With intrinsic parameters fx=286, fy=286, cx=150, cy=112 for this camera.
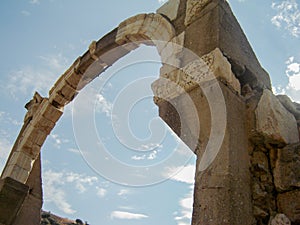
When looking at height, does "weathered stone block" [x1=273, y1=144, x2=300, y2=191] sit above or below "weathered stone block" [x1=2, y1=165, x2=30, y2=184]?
below

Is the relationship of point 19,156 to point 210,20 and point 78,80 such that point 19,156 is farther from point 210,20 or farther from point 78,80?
point 210,20

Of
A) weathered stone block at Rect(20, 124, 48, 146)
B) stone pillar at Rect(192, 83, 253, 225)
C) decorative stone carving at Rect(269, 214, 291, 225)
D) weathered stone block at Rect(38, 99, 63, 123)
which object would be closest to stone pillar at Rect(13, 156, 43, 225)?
weathered stone block at Rect(20, 124, 48, 146)

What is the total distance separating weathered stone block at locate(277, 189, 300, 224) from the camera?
1.69 meters

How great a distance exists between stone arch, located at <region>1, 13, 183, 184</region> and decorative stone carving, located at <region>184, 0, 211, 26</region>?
0.99 meters

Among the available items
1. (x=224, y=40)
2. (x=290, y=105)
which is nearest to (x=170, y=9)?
(x=224, y=40)

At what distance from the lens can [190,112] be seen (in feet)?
7.05

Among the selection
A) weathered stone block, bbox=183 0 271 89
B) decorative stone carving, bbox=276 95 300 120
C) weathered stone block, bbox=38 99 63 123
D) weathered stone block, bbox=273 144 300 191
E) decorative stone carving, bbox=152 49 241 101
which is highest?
weathered stone block, bbox=38 99 63 123

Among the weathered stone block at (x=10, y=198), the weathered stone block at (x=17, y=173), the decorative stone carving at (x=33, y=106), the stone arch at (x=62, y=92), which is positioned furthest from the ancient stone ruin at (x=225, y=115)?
the decorative stone carving at (x=33, y=106)

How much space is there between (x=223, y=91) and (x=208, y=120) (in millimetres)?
242

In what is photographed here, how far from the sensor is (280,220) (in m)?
1.67

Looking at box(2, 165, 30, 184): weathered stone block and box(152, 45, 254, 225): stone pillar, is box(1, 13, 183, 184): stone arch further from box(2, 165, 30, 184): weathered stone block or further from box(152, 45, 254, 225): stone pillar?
box(152, 45, 254, 225): stone pillar

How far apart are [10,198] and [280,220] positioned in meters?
4.21

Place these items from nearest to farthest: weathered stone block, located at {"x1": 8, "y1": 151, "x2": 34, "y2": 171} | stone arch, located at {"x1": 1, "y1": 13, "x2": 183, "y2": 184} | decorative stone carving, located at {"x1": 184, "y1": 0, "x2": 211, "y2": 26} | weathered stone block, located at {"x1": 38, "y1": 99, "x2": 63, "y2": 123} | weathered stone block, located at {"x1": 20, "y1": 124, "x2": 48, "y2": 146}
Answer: decorative stone carving, located at {"x1": 184, "y1": 0, "x2": 211, "y2": 26}, stone arch, located at {"x1": 1, "y1": 13, "x2": 183, "y2": 184}, weathered stone block, located at {"x1": 8, "y1": 151, "x2": 34, "y2": 171}, weathered stone block, located at {"x1": 20, "y1": 124, "x2": 48, "y2": 146}, weathered stone block, located at {"x1": 38, "y1": 99, "x2": 63, "y2": 123}

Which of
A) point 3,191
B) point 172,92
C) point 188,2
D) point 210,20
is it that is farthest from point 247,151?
point 3,191
